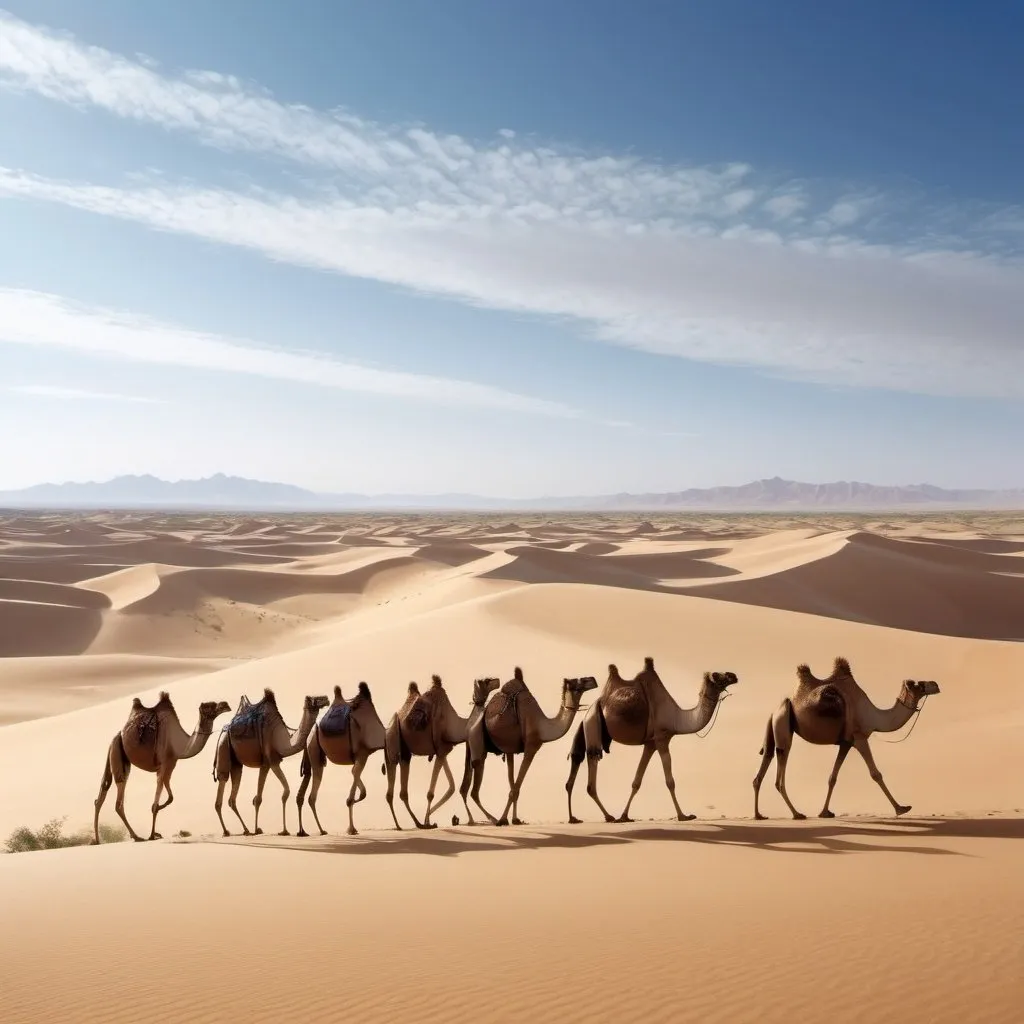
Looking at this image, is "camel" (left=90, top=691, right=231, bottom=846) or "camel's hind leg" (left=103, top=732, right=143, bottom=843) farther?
"camel's hind leg" (left=103, top=732, right=143, bottom=843)

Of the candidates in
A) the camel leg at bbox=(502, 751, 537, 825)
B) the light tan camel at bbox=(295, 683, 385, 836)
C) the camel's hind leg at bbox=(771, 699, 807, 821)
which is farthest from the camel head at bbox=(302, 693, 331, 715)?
the camel's hind leg at bbox=(771, 699, 807, 821)

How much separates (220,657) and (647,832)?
86.9 ft

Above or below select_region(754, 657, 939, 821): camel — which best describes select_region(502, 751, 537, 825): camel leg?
below

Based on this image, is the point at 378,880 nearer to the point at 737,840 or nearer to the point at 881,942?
the point at 737,840

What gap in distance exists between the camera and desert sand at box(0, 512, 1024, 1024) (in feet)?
15.7

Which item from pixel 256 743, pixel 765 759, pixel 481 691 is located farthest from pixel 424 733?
pixel 765 759

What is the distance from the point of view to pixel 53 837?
10.8m

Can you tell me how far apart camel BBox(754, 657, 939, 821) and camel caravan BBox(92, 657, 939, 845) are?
1 cm

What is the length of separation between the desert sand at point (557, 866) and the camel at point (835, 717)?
0.58 m

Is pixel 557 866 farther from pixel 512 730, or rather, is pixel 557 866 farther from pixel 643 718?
pixel 643 718

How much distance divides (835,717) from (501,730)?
3.53 m

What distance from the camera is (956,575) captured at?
130ft

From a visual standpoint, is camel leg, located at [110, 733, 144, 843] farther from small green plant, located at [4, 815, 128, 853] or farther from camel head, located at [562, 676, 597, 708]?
camel head, located at [562, 676, 597, 708]

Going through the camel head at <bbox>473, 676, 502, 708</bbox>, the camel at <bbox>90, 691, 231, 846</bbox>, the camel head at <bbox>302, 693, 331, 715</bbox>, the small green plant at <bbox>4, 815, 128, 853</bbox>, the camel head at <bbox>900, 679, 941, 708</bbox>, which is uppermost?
the camel head at <bbox>900, 679, 941, 708</bbox>
